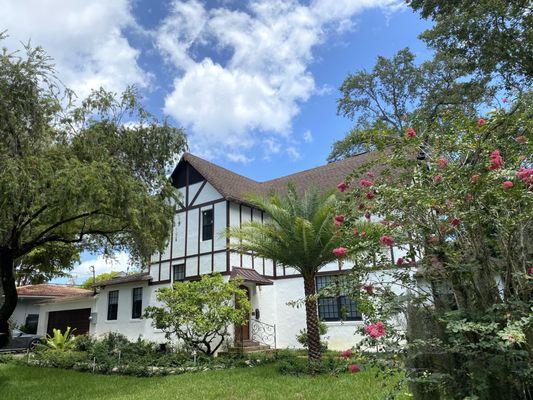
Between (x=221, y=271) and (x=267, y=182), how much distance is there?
8.69 meters

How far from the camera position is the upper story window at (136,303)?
2122cm

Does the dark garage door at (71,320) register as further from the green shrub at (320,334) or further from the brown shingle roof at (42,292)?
the green shrub at (320,334)

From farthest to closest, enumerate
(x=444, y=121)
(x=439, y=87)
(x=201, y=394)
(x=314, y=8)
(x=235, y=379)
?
1. (x=439, y=87)
2. (x=314, y=8)
3. (x=235, y=379)
4. (x=201, y=394)
5. (x=444, y=121)

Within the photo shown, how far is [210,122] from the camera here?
1422cm

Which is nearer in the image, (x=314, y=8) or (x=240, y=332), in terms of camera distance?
(x=314, y=8)

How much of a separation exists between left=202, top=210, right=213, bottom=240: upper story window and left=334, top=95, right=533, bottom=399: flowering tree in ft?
49.3

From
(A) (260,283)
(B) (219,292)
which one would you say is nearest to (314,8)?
(B) (219,292)

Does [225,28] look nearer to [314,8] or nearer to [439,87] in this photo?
[314,8]

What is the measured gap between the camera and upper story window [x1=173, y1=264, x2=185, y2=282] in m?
20.0

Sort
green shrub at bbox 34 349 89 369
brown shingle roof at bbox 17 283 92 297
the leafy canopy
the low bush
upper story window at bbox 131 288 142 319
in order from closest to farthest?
the leafy canopy, the low bush, green shrub at bbox 34 349 89 369, upper story window at bbox 131 288 142 319, brown shingle roof at bbox 17 283 92 297

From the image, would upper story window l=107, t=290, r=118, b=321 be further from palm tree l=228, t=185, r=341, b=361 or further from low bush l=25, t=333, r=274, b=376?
palm tree l=228, t=185, r=341, b=361

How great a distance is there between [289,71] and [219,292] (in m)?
8.62

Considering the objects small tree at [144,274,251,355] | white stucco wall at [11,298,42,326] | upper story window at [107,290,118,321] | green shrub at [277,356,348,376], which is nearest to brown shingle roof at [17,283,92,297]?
white stucco wall at [11,298,42,326]

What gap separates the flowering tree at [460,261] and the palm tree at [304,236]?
6723 millimetres
